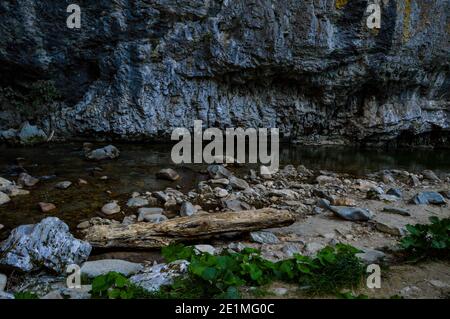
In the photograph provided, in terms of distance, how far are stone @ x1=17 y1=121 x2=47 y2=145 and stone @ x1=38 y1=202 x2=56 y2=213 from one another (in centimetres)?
690

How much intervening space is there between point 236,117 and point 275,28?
12.7 ft

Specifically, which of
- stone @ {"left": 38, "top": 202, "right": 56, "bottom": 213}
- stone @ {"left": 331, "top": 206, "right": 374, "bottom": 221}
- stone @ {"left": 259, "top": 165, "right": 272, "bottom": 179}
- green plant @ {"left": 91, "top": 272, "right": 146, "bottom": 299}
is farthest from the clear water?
stone @ {"left": 331, "top": 206, "right": 374, "bottom": 221}

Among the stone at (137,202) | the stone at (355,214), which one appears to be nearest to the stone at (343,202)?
the stone at (355,214)

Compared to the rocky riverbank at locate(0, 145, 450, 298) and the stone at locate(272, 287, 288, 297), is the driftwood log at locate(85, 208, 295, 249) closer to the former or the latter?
the rocky riverbank at locate(0, 145, 450, 298)

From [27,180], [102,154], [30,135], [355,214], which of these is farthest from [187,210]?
[30,135]

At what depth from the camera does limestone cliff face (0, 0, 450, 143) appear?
11.6 m

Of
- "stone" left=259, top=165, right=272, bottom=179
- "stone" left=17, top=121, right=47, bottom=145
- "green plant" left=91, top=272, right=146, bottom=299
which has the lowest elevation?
"stone" left=259, top=165, right=272, bottom=179

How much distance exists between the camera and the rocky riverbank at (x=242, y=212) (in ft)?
9.76

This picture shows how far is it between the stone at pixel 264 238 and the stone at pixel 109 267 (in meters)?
1.50

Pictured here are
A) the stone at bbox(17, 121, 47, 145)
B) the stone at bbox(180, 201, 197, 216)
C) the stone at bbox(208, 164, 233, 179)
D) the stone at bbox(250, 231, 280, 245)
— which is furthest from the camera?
the stone at bbox(17, 121, 47, 145)

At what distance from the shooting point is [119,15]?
37.4ft

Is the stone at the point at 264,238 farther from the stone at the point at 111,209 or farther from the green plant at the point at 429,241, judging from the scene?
the stone at the point at 111,209
